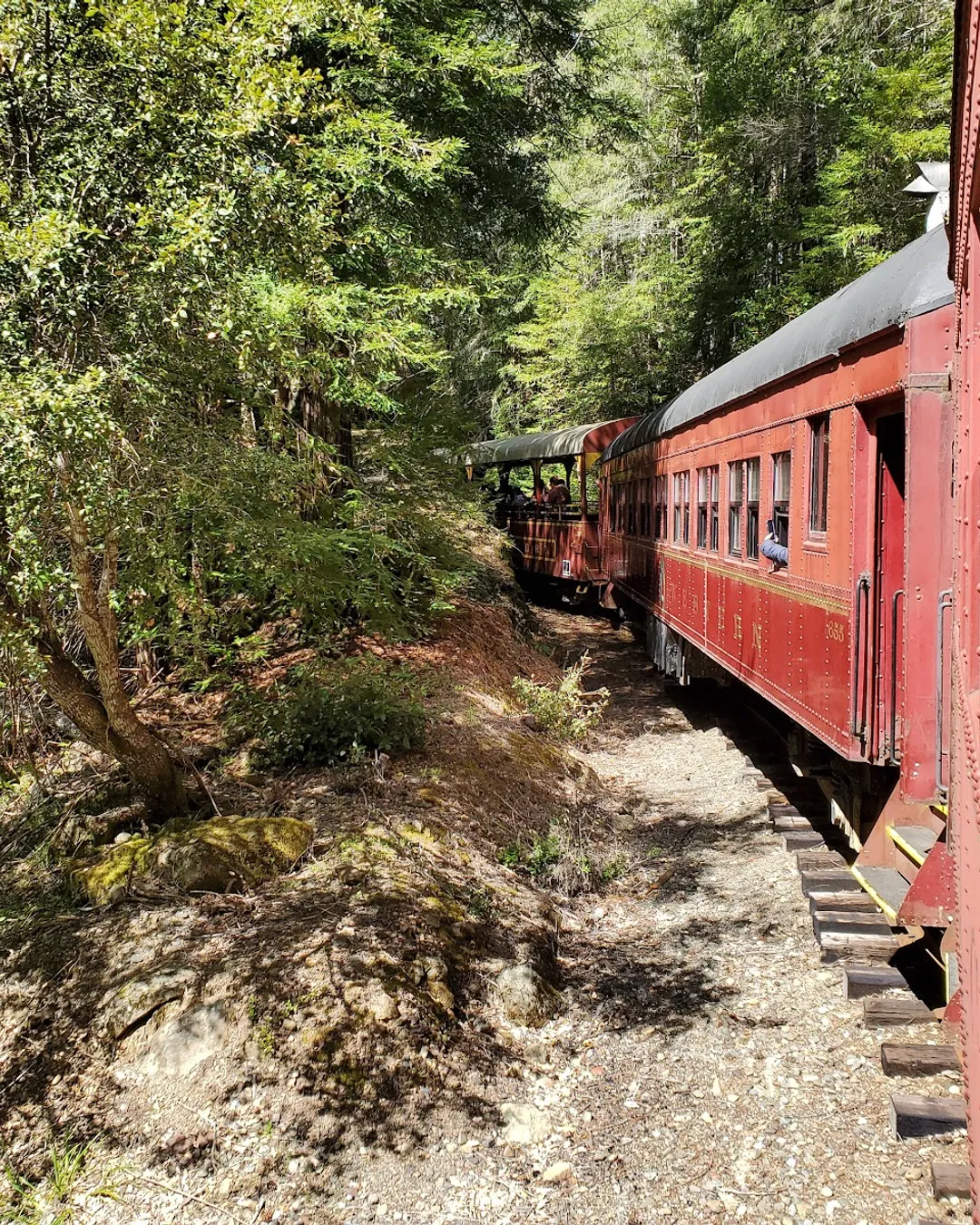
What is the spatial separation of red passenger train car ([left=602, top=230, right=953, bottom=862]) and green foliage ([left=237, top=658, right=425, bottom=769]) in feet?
9.56

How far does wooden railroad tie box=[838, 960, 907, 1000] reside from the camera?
4617 millimetres

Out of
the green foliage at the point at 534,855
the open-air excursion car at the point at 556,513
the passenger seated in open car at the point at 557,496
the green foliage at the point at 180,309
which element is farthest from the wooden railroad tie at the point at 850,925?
the passenger seated in open car at the point at 557,496

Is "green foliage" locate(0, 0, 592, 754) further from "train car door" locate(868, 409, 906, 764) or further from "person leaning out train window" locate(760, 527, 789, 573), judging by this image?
"train car door" locate(868, 409, 906, 764)

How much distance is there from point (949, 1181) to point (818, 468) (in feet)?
12.7

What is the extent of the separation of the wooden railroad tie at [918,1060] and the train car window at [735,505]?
4.77 m

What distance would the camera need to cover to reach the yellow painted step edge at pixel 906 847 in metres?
4.35

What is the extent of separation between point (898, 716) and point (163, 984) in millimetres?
3807

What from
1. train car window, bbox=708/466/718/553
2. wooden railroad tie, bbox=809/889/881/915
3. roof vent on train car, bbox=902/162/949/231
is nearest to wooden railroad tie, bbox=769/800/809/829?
wooden railroad tie, bbox=809/889/881/915

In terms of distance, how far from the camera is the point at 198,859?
222 inches

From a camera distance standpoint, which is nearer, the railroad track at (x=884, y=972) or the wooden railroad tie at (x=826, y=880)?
the railroad track at (x=884, y=972)

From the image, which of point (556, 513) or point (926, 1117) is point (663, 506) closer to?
point (556, 513)

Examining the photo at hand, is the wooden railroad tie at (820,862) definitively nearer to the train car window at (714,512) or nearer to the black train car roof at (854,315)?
the black train car roof at (854,315)

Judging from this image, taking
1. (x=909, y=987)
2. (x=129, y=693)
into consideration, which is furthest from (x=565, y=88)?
(x=909, y=987)

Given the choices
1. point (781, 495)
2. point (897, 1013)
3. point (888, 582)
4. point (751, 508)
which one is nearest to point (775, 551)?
point (781, 495)
